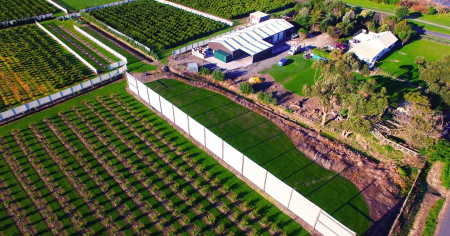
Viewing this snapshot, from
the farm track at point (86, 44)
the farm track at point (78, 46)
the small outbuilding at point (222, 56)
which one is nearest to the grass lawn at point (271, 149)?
the small outbuilding at point (222, 56)

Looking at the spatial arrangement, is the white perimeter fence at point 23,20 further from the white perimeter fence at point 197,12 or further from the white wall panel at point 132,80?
the white wall panel at point 132,80

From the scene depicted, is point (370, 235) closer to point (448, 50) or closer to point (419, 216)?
point (419, 216)

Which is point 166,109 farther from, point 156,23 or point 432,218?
point 156,23

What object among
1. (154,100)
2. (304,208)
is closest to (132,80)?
(154,100)

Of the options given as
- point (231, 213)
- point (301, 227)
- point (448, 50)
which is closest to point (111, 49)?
point (231, 213)

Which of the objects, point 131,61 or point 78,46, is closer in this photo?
point 131,61
